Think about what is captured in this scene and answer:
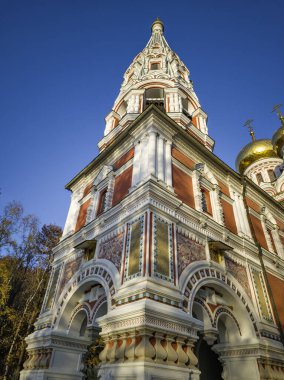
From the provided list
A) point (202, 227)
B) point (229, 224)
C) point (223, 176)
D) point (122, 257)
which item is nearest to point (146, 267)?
point (122, 257)

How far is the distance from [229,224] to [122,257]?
5.00 meters

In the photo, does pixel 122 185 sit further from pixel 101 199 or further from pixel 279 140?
pixel 279 140

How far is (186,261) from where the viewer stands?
289 inches

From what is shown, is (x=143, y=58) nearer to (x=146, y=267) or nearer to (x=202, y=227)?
(x=202, y=227)

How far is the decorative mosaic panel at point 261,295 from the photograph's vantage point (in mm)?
9227

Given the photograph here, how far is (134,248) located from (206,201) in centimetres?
419

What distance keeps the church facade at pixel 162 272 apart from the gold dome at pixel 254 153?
14541 mm

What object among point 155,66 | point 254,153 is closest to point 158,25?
point 155,66

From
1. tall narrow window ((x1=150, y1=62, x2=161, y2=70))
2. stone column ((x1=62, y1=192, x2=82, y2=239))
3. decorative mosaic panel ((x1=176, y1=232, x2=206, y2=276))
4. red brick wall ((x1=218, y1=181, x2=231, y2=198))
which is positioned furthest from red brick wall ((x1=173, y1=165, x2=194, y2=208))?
tall narrow window ((x1=150, y1=62, x2=161, y2=70))

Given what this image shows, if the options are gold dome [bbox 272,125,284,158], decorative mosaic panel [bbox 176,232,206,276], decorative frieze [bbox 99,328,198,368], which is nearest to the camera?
decorative frieze [bbox 99,328,198,368]

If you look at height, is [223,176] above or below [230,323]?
above

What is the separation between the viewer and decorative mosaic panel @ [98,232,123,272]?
7.50 meters

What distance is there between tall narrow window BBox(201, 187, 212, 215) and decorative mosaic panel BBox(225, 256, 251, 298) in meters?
1.75

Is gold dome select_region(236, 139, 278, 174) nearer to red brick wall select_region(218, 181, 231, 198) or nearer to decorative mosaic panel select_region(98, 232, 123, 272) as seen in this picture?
red brick wall select_region(218, 181, 231, 198)
